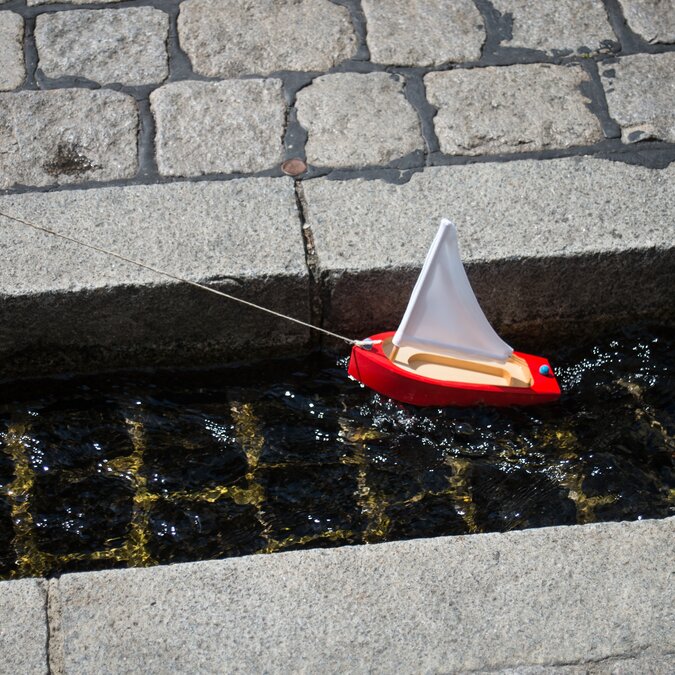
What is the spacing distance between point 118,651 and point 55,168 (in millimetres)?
1494

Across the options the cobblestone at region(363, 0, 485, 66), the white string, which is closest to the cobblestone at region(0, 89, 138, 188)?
the white string

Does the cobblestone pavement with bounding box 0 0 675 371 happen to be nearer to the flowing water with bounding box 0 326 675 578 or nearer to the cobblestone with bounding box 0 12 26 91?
the cobblestone with bounding box 0 12 26 91

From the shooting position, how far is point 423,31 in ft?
10.2

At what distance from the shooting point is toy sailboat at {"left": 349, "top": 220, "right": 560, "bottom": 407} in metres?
2.33

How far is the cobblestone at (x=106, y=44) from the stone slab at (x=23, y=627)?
Answer: 1.72m

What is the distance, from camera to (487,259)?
2420 millimetres

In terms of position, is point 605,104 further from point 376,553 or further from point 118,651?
point 118,651

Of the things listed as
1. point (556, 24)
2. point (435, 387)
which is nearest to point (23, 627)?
point (435, 387)

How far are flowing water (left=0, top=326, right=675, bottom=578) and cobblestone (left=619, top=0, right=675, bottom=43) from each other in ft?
3.57

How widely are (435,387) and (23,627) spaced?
113 centimetres

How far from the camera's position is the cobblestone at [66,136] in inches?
105

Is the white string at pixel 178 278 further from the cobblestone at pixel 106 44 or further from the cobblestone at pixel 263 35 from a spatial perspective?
the cobblestone at pixel 263 35

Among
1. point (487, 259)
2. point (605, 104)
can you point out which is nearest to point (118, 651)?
point (487, 259)

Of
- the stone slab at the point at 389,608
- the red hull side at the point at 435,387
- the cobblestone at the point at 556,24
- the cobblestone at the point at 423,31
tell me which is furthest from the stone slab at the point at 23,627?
the cobblestone at the point at 556,24
